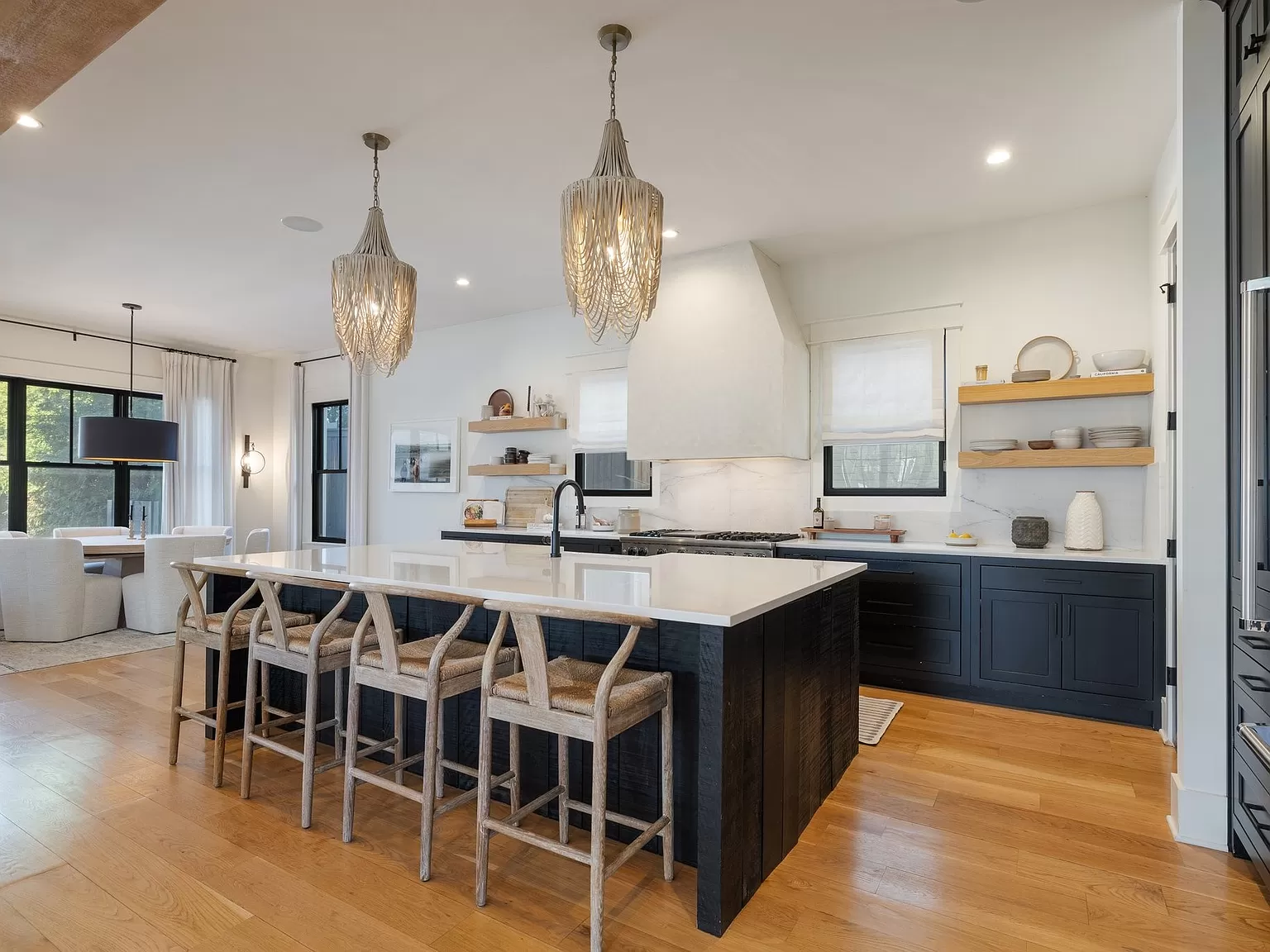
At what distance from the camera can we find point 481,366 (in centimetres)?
666

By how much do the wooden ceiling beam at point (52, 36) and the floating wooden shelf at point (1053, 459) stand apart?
411 centimetres

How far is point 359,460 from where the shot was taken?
735cm

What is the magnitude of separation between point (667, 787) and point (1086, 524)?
3075 millimetres

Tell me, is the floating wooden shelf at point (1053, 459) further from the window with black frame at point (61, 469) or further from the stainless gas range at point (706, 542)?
the window with black frame at point (61, 469)

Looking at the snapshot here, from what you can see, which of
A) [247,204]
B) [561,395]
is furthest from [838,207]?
[247,204]

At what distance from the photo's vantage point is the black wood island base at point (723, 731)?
73.7 inches

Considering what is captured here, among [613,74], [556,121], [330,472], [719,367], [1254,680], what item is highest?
[556,121]

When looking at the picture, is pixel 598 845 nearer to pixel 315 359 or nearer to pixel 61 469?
pixel 61 469

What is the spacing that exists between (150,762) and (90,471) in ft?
17.2

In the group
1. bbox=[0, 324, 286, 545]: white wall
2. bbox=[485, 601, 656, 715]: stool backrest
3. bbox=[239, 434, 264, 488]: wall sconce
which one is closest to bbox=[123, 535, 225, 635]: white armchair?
bbox=[0, 324, 286, 545]: white wall

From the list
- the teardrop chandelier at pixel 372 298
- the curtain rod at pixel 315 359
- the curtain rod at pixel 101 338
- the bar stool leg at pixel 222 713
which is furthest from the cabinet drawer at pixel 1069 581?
the curtain rod at pixel 101 338

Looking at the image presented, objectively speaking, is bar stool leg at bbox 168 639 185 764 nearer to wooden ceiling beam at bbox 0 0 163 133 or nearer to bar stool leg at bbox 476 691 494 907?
bar stool leg at bbox 476 691 494 907

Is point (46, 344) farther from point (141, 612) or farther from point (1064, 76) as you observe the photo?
point (1064, 76)

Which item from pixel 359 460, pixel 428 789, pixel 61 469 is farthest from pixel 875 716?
pixel 61 469
